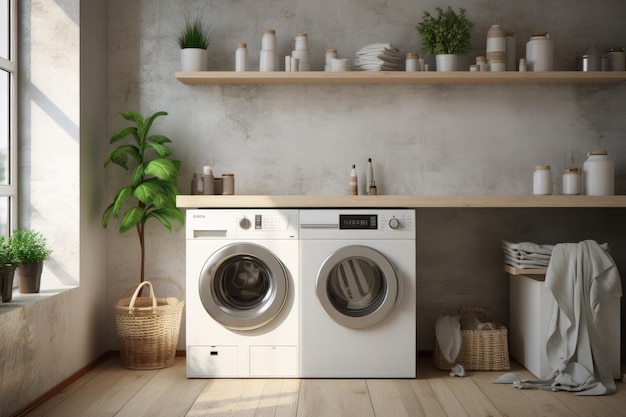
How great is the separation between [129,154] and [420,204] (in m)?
1.87

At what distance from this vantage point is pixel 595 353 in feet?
11.9

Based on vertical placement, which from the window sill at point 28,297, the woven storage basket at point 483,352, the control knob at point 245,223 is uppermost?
the control knob at point 245,223

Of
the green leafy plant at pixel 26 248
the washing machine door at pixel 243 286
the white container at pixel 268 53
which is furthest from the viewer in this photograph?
the white container at pixel 268 53

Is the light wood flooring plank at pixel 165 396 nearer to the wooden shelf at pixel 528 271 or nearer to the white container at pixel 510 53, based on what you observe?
the wooden shelf at pixel 528 271

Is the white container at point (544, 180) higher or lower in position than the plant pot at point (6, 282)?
higher

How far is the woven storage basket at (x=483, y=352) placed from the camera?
389 cm

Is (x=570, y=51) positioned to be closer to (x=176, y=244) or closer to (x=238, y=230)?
(x=238, y=230)

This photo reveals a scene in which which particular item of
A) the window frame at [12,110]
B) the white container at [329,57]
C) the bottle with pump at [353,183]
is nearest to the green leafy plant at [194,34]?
the white container at [329,57]

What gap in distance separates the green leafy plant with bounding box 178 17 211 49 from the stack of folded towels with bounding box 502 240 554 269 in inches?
87.6

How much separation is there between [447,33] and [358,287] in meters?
1.61

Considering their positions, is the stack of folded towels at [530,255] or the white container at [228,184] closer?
the stack of folded towels at [530,255]

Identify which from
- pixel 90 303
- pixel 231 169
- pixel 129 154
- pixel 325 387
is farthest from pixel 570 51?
pixel 90 303

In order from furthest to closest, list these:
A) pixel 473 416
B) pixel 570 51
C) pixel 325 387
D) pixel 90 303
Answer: pixel 570 51 < pixel 90 303 < pixel 325 387 < pixel 473 416

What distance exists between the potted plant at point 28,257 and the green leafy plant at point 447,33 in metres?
2.48
